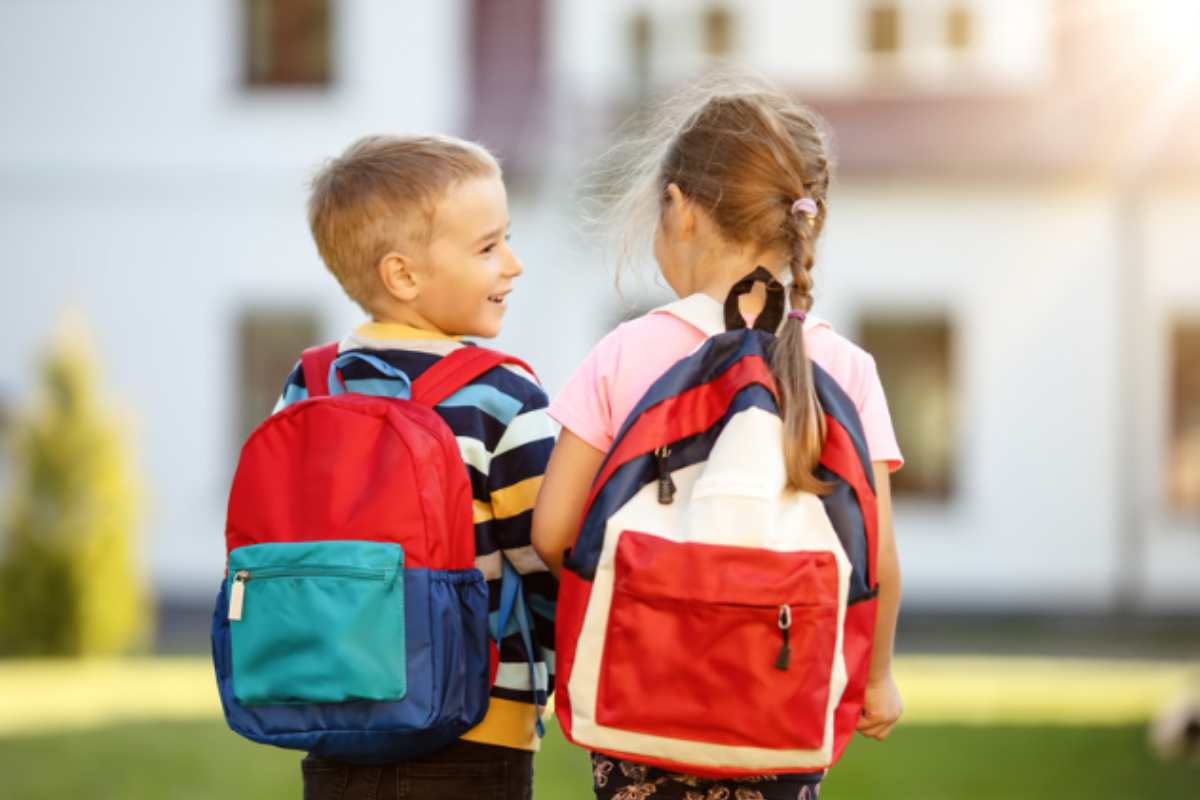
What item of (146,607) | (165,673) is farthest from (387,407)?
(146,607)

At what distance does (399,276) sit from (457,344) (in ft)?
0.44

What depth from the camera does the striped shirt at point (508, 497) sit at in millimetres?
2537

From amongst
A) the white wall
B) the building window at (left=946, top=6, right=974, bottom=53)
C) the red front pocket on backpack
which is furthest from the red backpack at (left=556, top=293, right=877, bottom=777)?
the building window at (left=946, top=6, right=974, bottom=53)

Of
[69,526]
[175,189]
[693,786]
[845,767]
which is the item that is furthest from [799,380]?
[175,189]

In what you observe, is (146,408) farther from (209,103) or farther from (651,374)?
(651,374)

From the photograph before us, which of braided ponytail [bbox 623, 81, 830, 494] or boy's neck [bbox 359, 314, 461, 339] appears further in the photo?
boy's neck [bbox 359, 314, 461, 339]

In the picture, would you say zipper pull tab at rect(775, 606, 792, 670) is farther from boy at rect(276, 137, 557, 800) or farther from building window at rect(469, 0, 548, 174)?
building window at rect(469, 0, 548, 174)

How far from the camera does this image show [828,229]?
43.3 feet

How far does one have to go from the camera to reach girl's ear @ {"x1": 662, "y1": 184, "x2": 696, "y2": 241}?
2.50 metres

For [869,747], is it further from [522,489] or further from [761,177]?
[761,177]

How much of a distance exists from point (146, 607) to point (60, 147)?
4.22 m

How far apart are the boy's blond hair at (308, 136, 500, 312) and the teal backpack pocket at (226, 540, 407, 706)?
0.43 metres

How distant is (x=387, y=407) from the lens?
8.16 feet

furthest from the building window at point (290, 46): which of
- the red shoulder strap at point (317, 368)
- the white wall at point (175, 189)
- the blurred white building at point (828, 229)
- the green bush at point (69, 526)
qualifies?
the red shoulder strap at point (317, 368)
